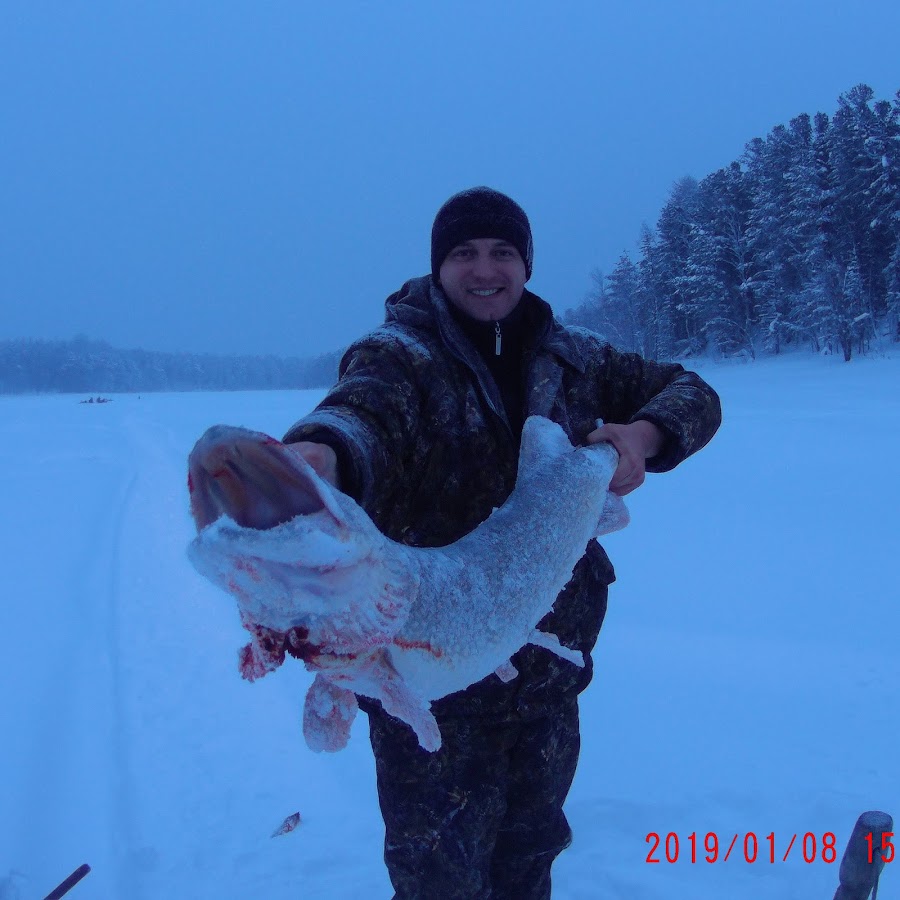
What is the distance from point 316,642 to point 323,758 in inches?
118

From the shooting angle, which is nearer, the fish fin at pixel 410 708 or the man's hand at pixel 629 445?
the fish fin at pixel 410 708

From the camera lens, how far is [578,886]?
9.34ft

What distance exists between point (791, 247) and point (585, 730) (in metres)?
38.4

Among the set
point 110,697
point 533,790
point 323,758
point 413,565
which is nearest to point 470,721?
point 533,790

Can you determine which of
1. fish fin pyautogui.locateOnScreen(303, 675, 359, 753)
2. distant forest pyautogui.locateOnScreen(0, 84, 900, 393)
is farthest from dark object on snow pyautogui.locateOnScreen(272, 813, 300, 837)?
distant forest pyautogui.locateOnScreen(0, 84, 900, 393)

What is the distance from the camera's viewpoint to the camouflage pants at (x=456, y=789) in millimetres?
2045

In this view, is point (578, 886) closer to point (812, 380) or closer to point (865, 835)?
point (865, 835)

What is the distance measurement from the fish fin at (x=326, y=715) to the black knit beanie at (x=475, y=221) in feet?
4.56

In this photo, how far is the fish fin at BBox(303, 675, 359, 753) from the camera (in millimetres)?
1322

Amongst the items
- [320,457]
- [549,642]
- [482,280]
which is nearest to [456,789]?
[549,642]

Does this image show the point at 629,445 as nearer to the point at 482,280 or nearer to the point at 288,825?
the point at 482,280

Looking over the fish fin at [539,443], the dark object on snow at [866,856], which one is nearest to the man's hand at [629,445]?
the fish fin at [539,443]

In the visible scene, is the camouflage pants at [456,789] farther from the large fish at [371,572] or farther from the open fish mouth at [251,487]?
the open fish mouth at [251,487]

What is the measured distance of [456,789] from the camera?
2055 mm
